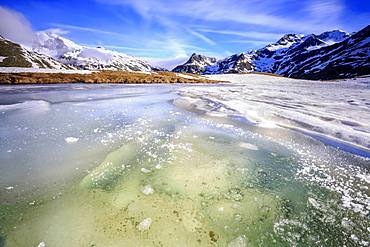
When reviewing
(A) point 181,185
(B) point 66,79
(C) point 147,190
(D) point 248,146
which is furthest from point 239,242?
(B) point 66,79

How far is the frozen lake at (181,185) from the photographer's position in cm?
364

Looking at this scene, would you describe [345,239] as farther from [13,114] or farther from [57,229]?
[13,114]

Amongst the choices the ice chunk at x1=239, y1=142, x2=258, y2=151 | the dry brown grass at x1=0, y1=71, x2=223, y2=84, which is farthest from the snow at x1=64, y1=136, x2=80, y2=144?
the dry brown grass at x1=0, y1=71, x2=223, y2=84

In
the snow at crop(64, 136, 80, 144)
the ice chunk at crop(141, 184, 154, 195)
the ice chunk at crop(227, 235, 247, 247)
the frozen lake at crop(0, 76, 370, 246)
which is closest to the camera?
the ice chunk at crop(227, 235, 247, 247)

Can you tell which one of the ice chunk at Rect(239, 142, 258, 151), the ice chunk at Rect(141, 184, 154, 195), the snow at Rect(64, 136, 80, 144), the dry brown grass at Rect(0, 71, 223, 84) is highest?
the ice chunk at Rect(141, 184, 154, 195)

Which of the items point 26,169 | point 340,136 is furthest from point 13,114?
point 340,136

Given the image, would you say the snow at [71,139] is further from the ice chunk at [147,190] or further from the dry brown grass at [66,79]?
the dry brown grass at [66,79]

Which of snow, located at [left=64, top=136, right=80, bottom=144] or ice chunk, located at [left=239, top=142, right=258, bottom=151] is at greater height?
snow, located at [left=64, top=136, right=80, bottom=144]

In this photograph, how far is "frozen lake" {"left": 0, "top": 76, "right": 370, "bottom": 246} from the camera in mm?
3643

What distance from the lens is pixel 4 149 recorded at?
21.2 feet

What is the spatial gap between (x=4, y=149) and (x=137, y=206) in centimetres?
488

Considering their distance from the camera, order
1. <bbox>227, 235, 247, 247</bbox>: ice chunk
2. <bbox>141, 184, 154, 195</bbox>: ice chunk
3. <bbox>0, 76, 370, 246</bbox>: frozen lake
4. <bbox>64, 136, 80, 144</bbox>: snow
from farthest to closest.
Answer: <bbox>64, 136, 80, 144</bbox>: snow, <bbox>141, 184, 154, 195</bbox>: ice chunk, <bbox>0, 76, 370, 246</bbox>: frozen lake, <bbox>227, 235, 247, 247</bbox>: ice chunk

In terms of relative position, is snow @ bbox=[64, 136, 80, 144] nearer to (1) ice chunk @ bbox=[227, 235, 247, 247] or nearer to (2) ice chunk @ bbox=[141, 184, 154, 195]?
(2) ice chunk @ bbox=[141, 184, 154, 195]

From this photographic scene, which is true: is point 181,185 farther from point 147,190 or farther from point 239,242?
point 239,242
